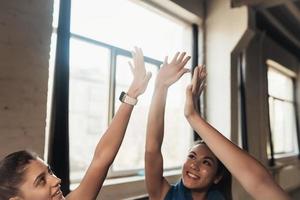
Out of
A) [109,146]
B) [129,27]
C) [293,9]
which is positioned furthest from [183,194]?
[293,9]

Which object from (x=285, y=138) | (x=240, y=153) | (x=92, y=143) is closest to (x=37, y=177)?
(x=240, y=153)

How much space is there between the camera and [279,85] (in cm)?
637

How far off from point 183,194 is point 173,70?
0.60 meters

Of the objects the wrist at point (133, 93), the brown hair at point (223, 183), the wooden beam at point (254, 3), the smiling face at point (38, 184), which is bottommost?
the brown hair at point (223, 183)

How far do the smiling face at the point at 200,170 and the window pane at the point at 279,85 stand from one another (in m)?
4.40

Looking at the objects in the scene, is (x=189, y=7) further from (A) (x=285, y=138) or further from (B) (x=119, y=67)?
(A) (x=285, y=138)

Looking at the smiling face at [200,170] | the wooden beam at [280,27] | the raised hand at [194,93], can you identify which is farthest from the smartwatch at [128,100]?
the wooden beam at [280,27]

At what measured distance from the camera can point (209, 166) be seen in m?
1.70

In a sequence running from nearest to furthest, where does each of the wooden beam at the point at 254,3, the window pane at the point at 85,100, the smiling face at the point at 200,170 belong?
the smiling face at the point at 200,170, the window pane at the point at 85,100, the wooden beam at the point at 254,3

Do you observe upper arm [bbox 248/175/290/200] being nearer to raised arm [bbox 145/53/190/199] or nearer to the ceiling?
raised arm [bbox 145/53/190/199]

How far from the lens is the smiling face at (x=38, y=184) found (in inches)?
43.8

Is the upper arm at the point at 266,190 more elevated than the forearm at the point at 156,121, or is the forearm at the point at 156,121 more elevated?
the forearm at the point at 156,121

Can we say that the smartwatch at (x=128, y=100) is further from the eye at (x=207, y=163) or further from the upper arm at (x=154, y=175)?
the eye at (x=207, y=163)

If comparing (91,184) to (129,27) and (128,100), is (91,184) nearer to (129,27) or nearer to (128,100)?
(128,100)
